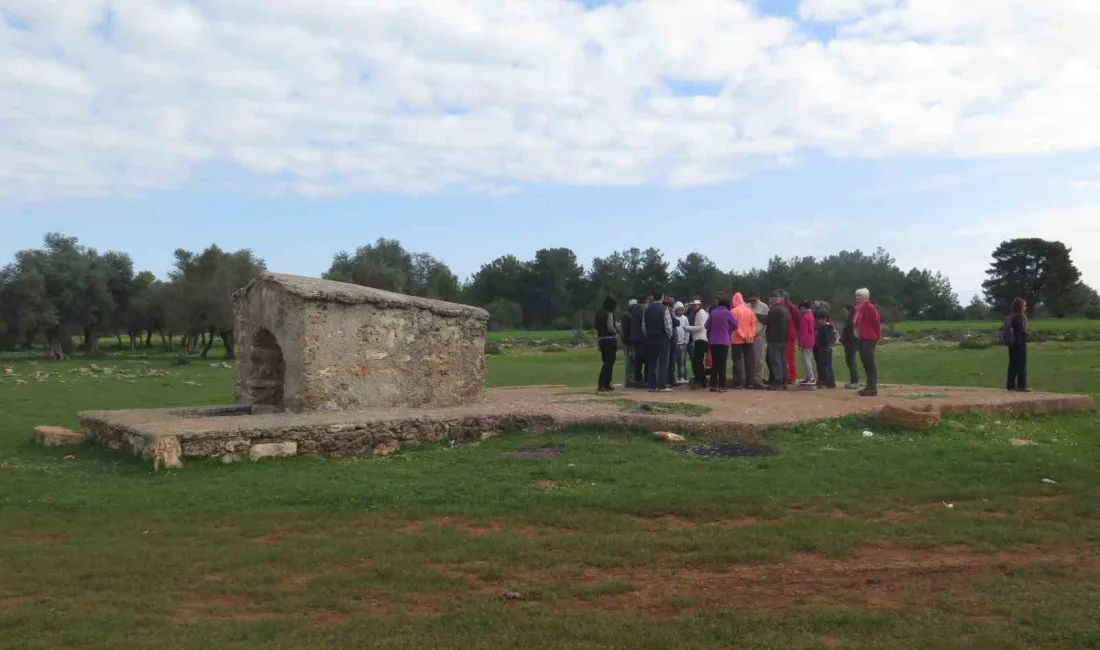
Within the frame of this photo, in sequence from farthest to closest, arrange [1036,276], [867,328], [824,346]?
[1036,276]
[824,346]
[867,328]

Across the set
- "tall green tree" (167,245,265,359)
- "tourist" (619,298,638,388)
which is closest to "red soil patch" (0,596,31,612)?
"tourist" (619,298,638,388)

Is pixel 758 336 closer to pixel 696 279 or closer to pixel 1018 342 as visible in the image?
pixel 1018 342

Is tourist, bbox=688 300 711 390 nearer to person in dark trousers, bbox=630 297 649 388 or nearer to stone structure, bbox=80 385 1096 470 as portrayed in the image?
person in dark trousers, bbox=630 297 649 388

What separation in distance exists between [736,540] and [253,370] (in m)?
9.88

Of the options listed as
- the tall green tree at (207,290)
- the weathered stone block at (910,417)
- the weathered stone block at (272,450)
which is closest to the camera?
the weathered stone block at (272,450)

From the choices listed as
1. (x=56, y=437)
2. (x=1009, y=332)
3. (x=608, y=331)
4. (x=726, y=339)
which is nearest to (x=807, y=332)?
(x=726, y=339)

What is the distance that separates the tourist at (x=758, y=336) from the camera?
15.6 metres

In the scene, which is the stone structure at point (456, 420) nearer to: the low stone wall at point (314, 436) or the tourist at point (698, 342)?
the low stone wall at point (314, 436)

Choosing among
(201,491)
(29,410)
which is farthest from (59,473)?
(29,410)

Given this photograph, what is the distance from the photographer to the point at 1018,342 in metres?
13.9

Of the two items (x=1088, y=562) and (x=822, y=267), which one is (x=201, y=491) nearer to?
(x=1088, y=562)

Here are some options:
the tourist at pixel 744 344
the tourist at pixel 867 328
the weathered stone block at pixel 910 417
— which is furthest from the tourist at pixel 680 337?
the weathered stone block at pixel 910 417

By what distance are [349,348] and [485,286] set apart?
237 feet

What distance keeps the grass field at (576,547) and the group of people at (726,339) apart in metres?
3.80
